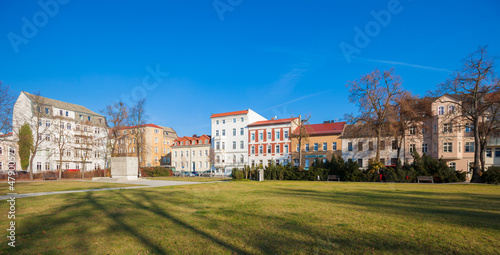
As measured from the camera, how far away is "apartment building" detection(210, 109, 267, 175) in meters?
62.0

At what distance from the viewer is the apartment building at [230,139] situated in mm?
62000

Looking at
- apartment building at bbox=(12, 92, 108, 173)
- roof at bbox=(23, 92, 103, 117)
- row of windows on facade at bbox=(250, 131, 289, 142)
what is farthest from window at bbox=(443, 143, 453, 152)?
roof at bbox=(23, 92, 103, 117)

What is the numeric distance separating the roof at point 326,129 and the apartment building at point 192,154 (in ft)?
85.5

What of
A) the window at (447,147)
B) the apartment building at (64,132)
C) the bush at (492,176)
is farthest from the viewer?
the apartment building at (64,132)

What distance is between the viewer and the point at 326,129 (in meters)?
54.2

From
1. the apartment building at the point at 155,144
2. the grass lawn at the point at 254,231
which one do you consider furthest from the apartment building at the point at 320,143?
the grass lawn at the point at 254,231

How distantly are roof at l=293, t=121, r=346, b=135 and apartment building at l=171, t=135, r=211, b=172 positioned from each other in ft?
85.5

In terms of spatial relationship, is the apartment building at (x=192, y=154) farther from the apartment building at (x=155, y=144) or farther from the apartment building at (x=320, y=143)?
the apartment building at (x=320, y=143)

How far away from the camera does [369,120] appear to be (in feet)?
108

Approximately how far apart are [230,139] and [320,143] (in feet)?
71.2

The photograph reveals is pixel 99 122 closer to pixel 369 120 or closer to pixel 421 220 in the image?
pixel 369 120

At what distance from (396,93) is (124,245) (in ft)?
115

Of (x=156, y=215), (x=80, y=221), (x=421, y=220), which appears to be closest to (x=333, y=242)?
(x=421, y=220)

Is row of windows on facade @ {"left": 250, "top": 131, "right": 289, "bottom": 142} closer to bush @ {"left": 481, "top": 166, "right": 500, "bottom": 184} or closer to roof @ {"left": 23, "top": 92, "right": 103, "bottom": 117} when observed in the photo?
bush @ {"left": 481, "top": 166, "right": 500, "bottom": 184}
